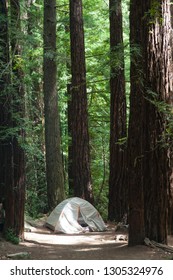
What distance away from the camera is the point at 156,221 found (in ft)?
30.1

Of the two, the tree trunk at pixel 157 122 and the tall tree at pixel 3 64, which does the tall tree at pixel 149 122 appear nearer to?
the tree trunk at pixel 157 122

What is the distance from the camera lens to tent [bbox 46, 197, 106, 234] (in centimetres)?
1405

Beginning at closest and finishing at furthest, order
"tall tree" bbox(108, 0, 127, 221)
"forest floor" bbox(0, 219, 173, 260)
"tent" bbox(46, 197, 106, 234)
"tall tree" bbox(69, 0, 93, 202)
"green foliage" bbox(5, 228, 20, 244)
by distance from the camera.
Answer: "forest floor" bbox(0, 219, 173, 260)
"green foliage" bbox(5, 228, 20, 244)
"tent" bbox(46, 197, 106, 234)
"tall tree" bbox(108, 0, 127, 221)
"tall tree" bbox(69, 0, 93, 202)

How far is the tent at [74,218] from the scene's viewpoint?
1405 cm

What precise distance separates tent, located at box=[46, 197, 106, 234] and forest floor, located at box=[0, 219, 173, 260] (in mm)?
341

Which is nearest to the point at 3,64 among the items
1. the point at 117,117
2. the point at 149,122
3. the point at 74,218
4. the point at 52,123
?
the point at 149,122

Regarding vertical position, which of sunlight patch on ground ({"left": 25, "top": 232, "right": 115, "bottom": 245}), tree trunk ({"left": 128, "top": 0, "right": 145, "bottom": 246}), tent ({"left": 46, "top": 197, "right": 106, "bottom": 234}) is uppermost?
tree trunk ({"left": 128, "top": 0, "right": 145, "bottom": 246})

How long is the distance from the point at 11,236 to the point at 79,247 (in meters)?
1.75

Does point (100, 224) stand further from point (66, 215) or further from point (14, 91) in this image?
point (14, 91)

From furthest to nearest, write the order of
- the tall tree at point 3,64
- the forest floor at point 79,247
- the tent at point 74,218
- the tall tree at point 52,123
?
the tall tree at point 52,123
the tent at point 74,218
the tall tree at point 3,64
the forest floor at point 79,247

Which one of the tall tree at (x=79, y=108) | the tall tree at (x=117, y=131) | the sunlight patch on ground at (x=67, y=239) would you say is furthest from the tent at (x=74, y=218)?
the tall tree at (x=79, y=108)

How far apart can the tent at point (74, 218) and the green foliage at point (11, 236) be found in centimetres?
337

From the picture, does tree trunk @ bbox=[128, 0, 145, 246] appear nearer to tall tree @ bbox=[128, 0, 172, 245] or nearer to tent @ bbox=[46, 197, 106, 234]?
tall tree @ bbox=[128, 0, 172, 245]

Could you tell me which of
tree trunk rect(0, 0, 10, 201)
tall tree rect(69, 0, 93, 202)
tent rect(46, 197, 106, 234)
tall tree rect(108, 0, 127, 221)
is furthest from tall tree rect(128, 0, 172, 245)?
tall tree rect(69, 0, 93, 202)
